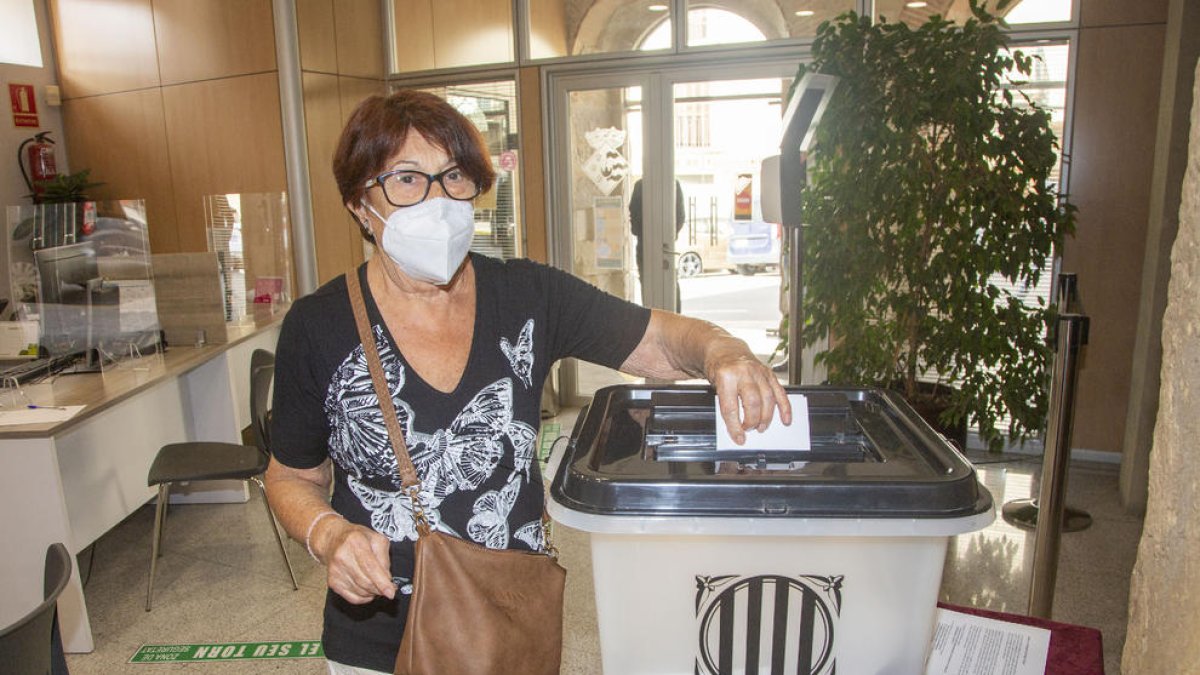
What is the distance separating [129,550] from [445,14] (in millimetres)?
3612

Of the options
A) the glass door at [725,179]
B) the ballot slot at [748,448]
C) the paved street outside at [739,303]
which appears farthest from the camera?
the paved street outside at [739,303]

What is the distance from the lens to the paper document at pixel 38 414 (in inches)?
99.9

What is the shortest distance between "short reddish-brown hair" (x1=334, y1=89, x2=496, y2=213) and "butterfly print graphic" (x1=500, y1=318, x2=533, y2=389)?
0.26 metres

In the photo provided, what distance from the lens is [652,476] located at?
0.85 m

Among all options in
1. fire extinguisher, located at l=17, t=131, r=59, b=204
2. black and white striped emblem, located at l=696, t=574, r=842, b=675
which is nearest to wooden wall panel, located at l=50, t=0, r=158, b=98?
fire extinguisher, located at l=17, t=131, r=59, b=204

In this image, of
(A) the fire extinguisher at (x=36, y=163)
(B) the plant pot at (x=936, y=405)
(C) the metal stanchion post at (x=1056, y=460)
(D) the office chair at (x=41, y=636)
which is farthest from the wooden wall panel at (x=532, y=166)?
(D) the office chair at (x=41, y=636)

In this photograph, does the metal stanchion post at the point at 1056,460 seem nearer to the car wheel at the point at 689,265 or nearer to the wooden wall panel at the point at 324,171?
the car wheel at the point at 689,265

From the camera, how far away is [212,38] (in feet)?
15.8

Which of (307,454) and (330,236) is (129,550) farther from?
(307,454)

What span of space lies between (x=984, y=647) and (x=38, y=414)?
112 inches

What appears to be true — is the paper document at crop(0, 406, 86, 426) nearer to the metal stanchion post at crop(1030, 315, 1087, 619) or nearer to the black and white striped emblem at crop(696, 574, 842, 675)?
the black and white striped emblem at crop(696, 574, 842, 675)

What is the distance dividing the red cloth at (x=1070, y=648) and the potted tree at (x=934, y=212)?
2.23 metres

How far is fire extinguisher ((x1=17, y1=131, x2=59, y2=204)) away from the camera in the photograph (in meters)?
5.13

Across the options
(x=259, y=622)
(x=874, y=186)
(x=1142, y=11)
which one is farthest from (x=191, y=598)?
(x=1142, y=11)
